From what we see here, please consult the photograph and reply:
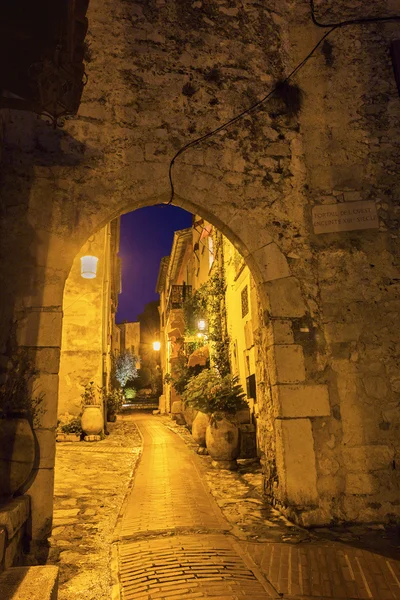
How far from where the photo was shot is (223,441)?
6641mm

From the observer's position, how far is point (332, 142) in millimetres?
5059

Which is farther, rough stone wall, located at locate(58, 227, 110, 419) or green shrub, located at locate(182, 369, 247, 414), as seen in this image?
rough stone wall, located at locate(58, 227, 110, 419)

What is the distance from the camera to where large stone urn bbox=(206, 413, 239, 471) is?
6598 millimetres

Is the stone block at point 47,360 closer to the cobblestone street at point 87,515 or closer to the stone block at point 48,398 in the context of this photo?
the stone block at point 48,398

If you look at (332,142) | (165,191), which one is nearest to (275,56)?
(332,142)

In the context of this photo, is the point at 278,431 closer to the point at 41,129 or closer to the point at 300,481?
the point at 300,481

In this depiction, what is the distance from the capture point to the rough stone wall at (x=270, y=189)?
405cm

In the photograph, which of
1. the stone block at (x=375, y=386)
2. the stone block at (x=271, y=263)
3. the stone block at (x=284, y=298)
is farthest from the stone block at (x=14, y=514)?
the stone block at (x=375, y=386)

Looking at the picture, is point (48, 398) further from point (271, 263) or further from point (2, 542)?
point (271, 263)

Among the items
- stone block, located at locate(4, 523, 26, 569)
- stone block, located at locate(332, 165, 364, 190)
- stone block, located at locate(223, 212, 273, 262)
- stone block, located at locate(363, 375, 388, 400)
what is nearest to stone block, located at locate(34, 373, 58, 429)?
stone block, located at locate(4, 523, 26, 569)

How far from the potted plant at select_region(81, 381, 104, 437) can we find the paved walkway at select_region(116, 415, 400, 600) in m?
5.68

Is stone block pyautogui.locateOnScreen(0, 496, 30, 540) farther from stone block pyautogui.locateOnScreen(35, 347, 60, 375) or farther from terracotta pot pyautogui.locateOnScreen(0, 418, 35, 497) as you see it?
stone block pyautogui.locateOnScreen(35, 347, 60, 375)

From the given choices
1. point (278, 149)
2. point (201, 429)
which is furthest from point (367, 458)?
point (201, 429)

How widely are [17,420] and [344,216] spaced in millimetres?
3921
